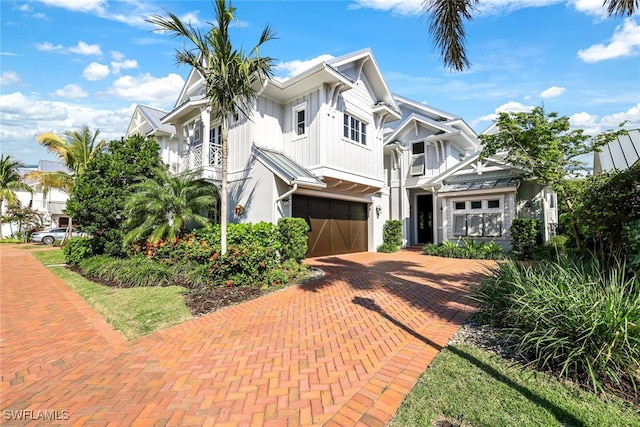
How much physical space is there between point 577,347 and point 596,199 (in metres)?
3.15

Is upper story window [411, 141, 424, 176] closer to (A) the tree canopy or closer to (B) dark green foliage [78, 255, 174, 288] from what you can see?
(A) the tree canopy

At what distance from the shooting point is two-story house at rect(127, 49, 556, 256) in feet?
38.5

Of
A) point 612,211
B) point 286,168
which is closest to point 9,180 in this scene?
point 286,168

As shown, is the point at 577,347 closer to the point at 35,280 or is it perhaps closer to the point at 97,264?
the point at 97,264

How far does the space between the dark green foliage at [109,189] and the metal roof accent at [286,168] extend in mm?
4537

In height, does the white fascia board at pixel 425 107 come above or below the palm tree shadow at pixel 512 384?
above

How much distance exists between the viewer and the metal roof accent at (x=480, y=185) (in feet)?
47.8

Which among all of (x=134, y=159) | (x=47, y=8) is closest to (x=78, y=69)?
(x=47, y=8)

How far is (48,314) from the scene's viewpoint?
6.49 m

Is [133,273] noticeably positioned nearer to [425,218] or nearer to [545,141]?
[545,141]

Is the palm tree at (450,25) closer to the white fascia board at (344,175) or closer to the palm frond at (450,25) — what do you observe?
the palm frond at (450,25)

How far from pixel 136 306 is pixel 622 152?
44.8 ft

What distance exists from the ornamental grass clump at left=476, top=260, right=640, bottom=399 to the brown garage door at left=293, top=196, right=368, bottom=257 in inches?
364

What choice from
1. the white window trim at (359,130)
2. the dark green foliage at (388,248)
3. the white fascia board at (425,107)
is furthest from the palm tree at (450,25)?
the white fascia board at (425,107)
